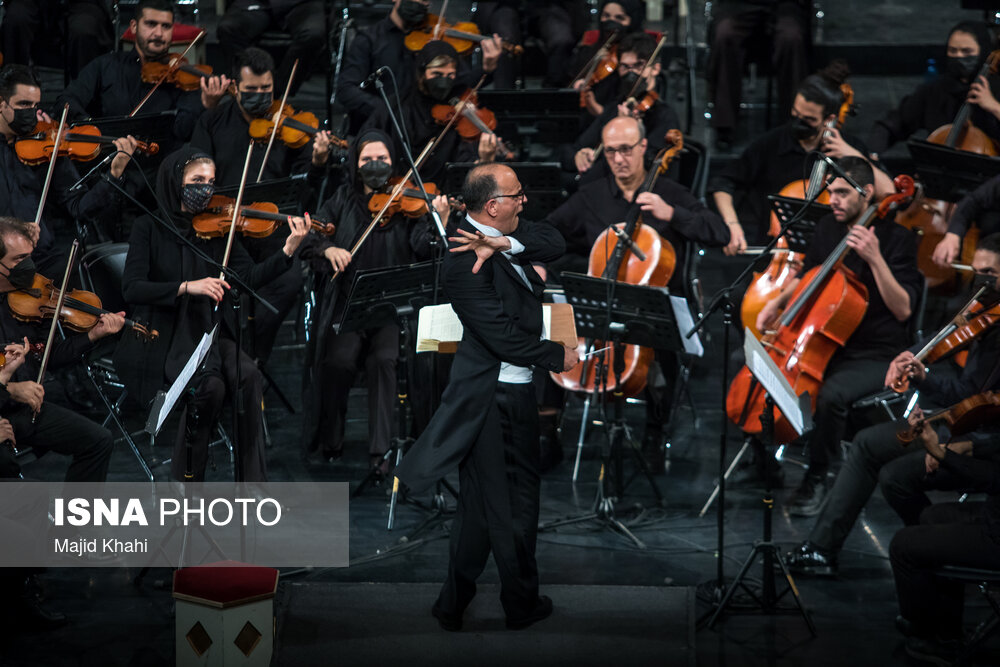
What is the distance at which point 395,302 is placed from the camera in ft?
17.3

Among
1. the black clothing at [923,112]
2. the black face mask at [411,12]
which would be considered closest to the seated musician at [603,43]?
the black face mask at [411,12]

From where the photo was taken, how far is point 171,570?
15.8 ft

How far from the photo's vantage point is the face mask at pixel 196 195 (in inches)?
205

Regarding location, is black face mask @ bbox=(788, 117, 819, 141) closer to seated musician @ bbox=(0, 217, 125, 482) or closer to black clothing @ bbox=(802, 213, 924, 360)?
black clothing @ bbox=(802, 213, 924, 360)

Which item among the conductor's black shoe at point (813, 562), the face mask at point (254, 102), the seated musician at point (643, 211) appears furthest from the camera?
the face mask at point (254, 102)

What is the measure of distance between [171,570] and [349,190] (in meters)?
1.93

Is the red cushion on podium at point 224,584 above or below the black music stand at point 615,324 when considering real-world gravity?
below

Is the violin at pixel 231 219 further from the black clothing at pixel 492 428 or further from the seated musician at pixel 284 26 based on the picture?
the seated musician at pixel 284 26

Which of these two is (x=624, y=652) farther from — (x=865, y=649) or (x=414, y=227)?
(x=414, y=227)

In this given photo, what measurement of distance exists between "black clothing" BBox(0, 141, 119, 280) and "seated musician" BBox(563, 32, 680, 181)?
2377 millimetres

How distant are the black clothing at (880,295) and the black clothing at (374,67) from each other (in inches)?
103

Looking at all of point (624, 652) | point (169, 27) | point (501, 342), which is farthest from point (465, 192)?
point (169, 27)

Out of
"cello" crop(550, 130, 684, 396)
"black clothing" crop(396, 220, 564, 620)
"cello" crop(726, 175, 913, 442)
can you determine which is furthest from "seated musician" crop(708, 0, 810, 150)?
"black clothing" crop(396, 220, 564, 620)

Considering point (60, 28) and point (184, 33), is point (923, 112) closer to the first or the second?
point (184, 33)
